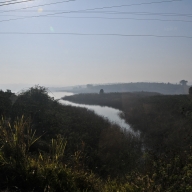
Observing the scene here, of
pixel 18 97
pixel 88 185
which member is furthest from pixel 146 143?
pixel 18 97

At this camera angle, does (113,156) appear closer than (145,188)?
No

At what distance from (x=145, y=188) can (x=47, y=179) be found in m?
2.41

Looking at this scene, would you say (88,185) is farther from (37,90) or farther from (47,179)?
(37,90)

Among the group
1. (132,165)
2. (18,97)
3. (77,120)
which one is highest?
(18,97)

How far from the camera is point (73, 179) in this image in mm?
5078

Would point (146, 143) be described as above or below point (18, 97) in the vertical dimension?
below

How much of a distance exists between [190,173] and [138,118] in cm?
1809

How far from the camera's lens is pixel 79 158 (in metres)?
6.65

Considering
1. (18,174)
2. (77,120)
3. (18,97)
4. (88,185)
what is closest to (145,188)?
(88,185)

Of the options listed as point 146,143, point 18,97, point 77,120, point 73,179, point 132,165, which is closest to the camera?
point 73,179

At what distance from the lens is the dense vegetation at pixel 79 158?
4.87 meters

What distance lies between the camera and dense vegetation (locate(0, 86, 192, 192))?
4.87m

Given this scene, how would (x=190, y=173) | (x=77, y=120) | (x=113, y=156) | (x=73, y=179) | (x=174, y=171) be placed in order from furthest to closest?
(x=77, y=120), (x=113, y=156), (x=174, y=171), (x=190, y=173), (x=73, y=179)

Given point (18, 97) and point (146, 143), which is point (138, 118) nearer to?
point (146, 143)
